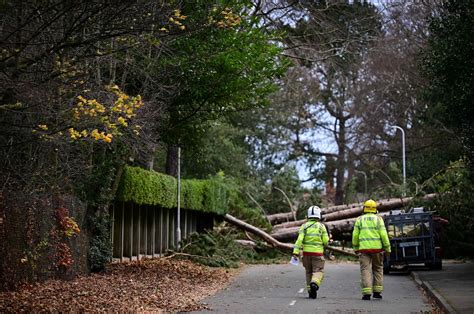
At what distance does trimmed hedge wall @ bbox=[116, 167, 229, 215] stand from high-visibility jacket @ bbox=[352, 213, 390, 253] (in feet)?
32.4

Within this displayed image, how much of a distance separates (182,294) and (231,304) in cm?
221

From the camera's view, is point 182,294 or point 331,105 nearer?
point 182,294

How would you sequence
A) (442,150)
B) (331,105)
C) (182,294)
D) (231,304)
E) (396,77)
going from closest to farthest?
1. (231,304)
2. (182,294)
3. (442,150)
4. (396,77)
5. (331,105)

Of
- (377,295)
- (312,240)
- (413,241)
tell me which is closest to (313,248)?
(312,240)

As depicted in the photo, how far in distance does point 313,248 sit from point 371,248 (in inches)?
47.8

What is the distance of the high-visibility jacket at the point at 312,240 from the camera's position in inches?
728

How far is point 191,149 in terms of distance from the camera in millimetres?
28078

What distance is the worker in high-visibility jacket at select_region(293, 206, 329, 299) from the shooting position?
60.4ft

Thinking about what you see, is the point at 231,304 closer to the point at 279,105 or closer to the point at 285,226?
the point at 285,226

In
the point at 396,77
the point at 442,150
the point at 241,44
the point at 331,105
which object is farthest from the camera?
the point at 331,105

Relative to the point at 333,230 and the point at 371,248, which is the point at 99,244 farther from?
the point at 333,230

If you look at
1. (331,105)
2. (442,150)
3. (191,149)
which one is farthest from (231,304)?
(331,105)

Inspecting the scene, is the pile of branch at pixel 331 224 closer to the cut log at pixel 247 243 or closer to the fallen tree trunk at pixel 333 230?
the fallen tree trunk at pixel 333 230

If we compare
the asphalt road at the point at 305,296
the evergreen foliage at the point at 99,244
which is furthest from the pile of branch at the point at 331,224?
the evergreen foliage at the point at 99,244
